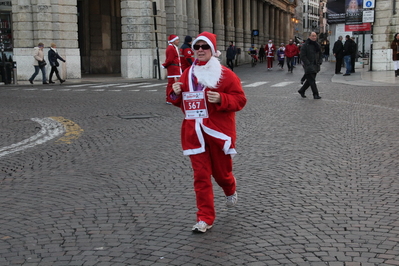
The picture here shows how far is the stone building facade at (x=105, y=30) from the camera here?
27.0 meters

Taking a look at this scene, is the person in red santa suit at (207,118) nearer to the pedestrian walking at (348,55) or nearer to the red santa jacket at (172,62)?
the red santa jacket at (172,62)

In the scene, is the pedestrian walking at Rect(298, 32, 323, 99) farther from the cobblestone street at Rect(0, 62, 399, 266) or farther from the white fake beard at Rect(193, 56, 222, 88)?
the white fake beard at Rect(193, 56, 222, 88)

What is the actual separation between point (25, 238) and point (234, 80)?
6.66ft

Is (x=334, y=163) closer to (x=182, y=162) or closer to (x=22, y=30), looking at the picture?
(x=182, y=162)

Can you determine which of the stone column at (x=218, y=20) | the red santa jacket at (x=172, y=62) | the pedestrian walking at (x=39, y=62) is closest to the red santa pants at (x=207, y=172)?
the red santa jacket at (x=172, y=62)

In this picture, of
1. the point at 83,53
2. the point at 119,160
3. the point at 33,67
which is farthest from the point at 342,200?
the point at 83,53

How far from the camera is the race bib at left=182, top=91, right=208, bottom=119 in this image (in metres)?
4.68

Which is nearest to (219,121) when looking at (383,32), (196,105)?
(196,105)

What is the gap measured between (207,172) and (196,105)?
53cm

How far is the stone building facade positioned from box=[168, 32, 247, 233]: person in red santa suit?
23522 mm

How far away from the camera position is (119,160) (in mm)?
7680

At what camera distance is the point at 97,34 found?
34.5 metres

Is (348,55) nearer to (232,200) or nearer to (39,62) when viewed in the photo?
(39,62)

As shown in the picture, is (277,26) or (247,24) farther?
(277,26)
